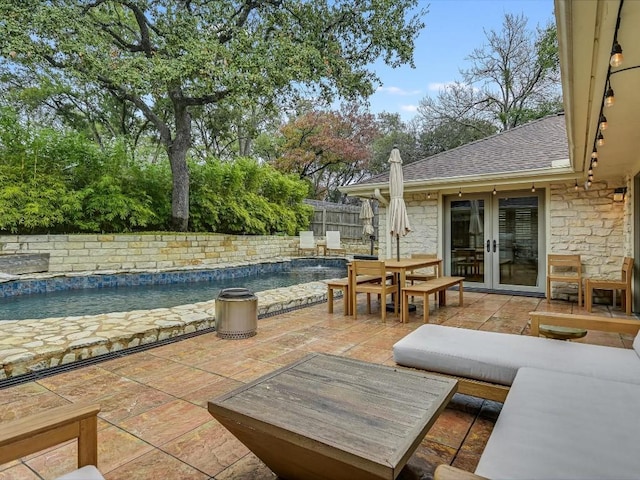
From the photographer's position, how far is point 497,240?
736cm

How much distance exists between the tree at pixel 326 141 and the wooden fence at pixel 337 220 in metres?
2.87

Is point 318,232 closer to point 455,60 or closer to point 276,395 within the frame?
point 455,60

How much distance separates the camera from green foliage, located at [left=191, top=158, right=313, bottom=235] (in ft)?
40.1

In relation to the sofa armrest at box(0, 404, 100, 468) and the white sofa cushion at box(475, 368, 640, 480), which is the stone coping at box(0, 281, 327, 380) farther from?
the white sofa cushion at box(475, 368, 640, 480)

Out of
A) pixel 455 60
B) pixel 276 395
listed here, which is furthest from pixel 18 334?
pixel 455 60

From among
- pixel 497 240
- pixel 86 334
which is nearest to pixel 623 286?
pixel 497 240

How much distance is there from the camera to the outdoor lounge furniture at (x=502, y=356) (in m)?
2.19

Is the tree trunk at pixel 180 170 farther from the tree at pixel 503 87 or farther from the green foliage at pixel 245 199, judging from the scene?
the tree at pixel 503 87

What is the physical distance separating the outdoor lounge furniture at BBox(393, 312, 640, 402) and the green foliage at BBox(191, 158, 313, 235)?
10533 millimetres

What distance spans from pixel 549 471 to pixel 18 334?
15.2 feet

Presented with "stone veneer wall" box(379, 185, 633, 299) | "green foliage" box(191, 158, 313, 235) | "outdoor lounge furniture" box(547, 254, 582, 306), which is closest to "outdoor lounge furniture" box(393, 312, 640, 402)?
"outdoor lounge furniture" box(547, 254, 582, 306)

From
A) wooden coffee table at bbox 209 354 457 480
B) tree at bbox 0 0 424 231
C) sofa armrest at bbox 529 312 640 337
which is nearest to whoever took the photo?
wooden coffee table at bbox 209 354 457 480

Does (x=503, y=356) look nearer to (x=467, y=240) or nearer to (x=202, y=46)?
(x=467, y=240)

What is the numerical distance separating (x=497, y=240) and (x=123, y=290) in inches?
305
